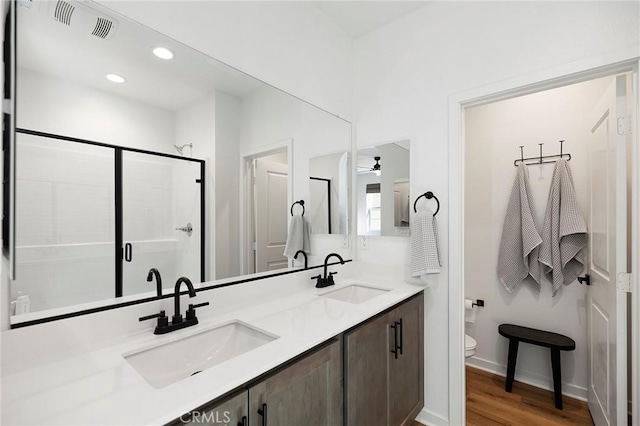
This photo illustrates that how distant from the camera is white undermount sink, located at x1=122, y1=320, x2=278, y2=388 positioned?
1026 mm

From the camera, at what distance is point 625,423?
57.0 inches

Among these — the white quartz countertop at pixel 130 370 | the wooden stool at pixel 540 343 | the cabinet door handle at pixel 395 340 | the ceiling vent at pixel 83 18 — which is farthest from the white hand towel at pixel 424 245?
the ceiling vent at pixel 83 18

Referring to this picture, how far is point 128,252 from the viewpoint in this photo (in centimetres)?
118

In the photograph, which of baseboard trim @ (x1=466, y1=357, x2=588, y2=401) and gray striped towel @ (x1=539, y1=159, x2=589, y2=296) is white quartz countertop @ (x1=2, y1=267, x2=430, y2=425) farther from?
baseboard trim @ (x1=466, y1=357, x2=588, y2=401)

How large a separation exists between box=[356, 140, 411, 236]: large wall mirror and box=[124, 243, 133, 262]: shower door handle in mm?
1605

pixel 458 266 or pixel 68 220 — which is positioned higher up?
pixel 68 220

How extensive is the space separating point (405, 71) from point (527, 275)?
74.5 inches

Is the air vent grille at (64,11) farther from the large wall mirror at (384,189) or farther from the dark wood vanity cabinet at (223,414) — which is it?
the large wall mirror at (384,189)

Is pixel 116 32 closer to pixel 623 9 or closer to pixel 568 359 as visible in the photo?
pixel 623 9

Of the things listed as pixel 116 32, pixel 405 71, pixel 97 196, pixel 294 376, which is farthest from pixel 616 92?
pixel 97 196

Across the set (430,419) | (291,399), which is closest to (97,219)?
(291,399)

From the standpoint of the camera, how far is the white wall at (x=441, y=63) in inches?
59.4

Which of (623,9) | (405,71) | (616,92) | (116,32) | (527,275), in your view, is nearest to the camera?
(116,32)

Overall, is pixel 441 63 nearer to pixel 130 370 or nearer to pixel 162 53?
pixel 162 53
